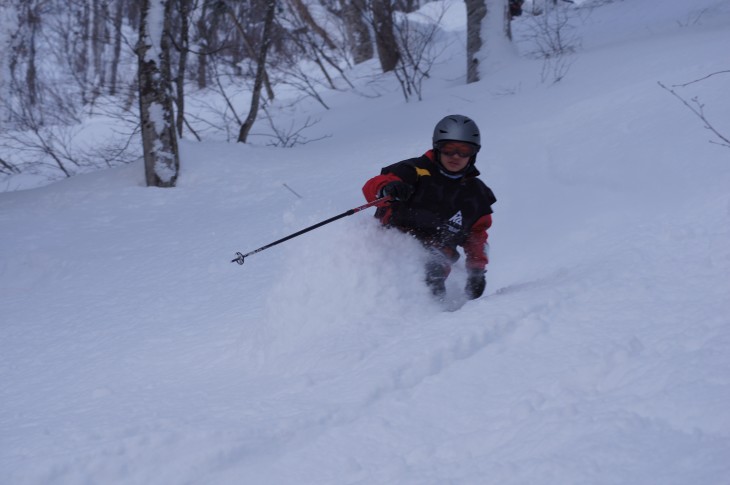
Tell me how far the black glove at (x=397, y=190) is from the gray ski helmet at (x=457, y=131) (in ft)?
1.26

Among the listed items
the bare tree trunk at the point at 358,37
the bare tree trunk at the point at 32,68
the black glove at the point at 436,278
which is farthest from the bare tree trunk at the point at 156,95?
the bare tree trunk at the point at 32,68

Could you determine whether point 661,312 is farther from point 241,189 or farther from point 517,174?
point 241,189

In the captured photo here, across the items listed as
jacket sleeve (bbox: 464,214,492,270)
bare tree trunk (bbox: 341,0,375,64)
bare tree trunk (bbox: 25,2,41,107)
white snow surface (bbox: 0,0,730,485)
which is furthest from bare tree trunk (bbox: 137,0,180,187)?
bare tree trunk (bbox: 25,2,41,107)

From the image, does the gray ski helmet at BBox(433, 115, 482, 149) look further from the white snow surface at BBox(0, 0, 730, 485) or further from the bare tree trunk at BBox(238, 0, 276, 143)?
the bare tree trunk at BBox(238, 0, 276, 143)

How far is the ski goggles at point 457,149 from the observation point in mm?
3621

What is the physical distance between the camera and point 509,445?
7.10 feet

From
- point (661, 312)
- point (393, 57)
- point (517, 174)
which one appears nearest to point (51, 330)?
point (661, 312)

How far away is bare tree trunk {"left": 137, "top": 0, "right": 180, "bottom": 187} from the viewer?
651 cm

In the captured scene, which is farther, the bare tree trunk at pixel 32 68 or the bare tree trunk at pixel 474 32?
the bare tree trunk at pixel 32 68

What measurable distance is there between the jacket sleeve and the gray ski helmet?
1.88 feet

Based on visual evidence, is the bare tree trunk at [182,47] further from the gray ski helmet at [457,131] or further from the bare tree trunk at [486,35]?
the gray ski helmet at [457,131]

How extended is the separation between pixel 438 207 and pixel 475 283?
0.61 meters

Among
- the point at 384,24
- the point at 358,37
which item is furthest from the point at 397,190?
the point at 358,37

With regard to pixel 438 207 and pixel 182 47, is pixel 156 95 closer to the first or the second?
pixel 182 47
